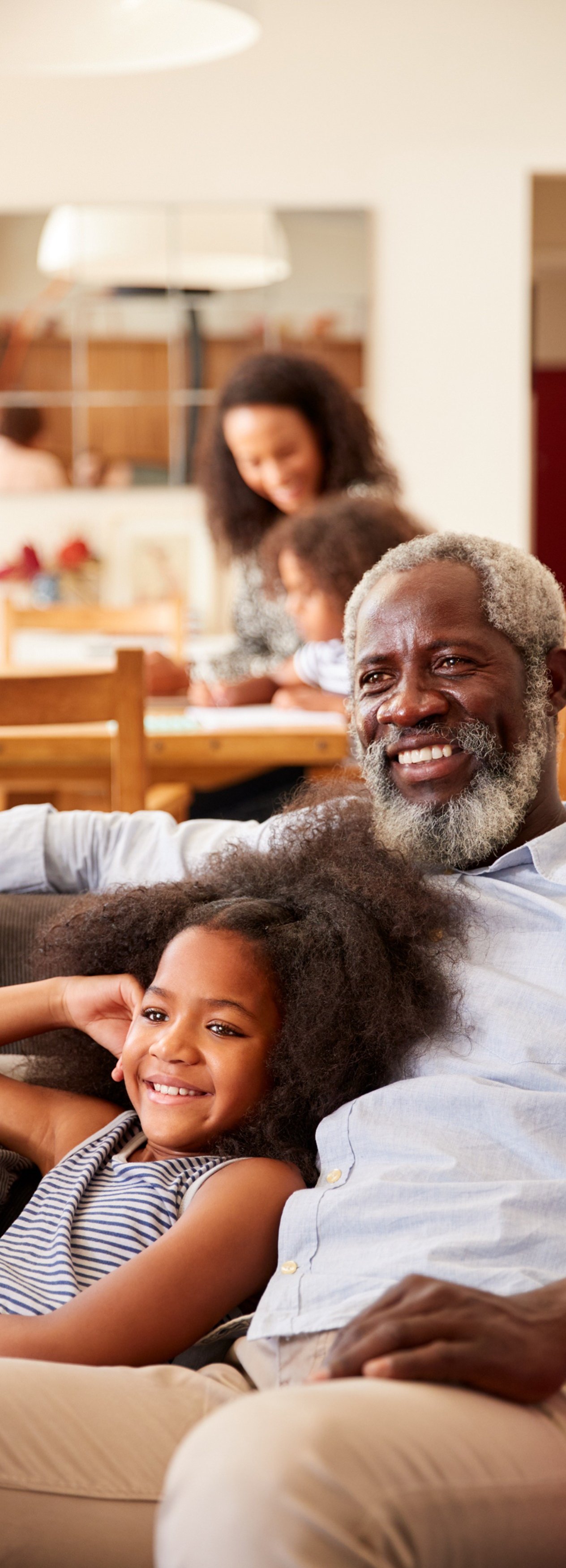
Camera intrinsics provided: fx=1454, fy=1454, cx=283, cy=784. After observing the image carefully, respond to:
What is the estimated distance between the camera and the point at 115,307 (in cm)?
546

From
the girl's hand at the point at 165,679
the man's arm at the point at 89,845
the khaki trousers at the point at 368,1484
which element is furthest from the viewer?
the girl's hand at the point at 165,679

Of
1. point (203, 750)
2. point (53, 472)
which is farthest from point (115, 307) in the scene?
point (203, 750)

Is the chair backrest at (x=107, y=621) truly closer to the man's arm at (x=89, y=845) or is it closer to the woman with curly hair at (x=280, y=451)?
the woman with curly hair at (x=280, y=451)

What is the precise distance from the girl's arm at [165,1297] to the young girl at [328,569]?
1651mm

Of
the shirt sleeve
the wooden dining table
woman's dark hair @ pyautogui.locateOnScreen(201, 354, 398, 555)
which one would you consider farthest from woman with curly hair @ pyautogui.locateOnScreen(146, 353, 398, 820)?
the wooden dining table

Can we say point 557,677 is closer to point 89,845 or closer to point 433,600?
point 433,600

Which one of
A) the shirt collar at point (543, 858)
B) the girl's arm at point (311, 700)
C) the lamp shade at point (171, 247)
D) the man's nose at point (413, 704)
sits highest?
the lamp shade at point (171, 247)

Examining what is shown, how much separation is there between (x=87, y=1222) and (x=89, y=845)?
58 cm

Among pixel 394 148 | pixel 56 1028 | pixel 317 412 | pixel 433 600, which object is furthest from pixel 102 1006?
pixel 394 148

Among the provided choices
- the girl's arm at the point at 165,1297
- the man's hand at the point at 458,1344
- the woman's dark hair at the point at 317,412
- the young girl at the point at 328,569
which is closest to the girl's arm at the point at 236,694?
the young girl at the point at 328,569

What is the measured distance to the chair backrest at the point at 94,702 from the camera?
2.34 meters

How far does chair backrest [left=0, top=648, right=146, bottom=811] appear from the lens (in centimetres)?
234

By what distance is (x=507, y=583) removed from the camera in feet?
4.73

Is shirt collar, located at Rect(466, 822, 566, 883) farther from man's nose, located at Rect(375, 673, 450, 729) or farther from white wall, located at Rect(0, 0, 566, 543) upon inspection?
white wall, located at Rect(0, 0, 566, 543)
